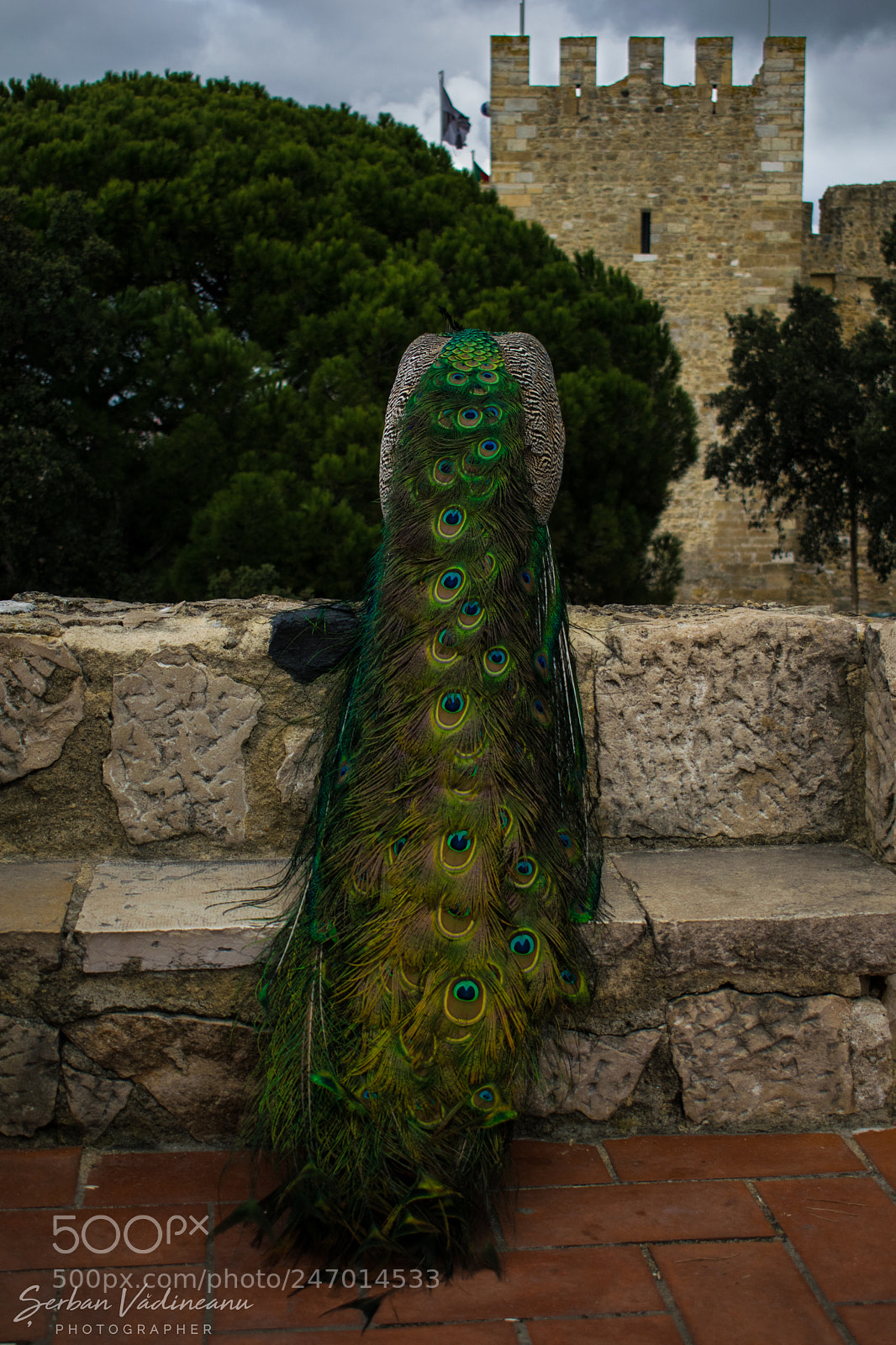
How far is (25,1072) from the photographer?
202cm

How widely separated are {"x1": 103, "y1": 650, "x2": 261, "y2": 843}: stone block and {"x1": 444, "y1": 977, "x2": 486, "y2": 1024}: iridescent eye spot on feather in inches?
35.7

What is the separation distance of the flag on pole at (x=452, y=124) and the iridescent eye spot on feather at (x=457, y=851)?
19.4 m

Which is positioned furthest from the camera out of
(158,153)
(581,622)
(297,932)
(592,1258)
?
(158,153)

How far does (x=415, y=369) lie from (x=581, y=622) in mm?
744

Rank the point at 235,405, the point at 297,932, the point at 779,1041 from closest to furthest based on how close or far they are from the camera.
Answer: the point at 297,932
the point at 779,1041
the point at 235,405

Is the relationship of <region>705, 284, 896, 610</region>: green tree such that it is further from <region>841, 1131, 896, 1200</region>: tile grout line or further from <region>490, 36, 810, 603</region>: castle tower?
<region>841, 1131, 896, 1200</region>: tile grout line

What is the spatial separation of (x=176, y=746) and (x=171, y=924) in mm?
481

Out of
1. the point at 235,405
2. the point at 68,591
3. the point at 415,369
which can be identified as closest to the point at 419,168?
the point at 235,405

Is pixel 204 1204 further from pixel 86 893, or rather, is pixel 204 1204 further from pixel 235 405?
pixel 235 405

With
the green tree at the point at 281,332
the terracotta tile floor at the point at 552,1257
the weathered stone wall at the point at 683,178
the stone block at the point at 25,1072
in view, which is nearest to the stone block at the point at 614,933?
the terracotta tile floor at the point at 552,1257

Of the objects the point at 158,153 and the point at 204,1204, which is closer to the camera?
the point at 204,1204

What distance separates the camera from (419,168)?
962cm

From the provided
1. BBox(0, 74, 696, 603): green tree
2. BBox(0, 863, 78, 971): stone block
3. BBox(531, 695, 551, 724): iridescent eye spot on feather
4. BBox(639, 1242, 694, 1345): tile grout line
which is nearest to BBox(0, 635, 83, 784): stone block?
BBox(0, 863, 78, 971): stone block

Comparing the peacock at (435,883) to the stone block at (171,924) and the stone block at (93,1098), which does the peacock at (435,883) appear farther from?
the stone block at (93,1098)
